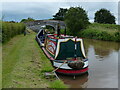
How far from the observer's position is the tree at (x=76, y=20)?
34.9 meters

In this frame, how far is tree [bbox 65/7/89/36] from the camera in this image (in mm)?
34938

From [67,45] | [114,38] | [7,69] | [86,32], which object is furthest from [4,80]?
[86,32]

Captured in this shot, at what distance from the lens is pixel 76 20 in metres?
→ 35.0

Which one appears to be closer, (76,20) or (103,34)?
(103,34)

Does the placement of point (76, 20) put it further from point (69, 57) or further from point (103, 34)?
point (69, 57)

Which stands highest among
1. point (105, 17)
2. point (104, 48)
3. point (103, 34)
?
point (105, 17)

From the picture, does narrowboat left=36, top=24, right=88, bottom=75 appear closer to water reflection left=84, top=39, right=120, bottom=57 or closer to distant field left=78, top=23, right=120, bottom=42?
water reflection left=84, top=39, right=120, bottom=57

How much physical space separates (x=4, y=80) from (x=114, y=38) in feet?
74.2

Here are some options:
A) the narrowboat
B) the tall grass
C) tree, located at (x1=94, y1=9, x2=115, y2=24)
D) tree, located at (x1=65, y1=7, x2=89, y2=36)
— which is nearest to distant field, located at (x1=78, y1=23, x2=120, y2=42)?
tree, located at (x1=65, y1=7, x2=89, y2=36)

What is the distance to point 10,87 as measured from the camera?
18.3ft

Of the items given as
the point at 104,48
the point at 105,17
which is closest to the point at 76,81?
the point at 104,48

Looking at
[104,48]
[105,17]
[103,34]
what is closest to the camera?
[104,48]

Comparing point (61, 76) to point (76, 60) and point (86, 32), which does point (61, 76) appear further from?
point (86, 32)

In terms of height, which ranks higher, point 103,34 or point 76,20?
point 76,20
